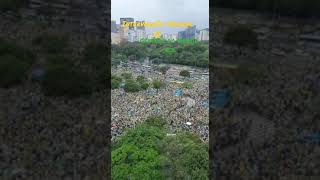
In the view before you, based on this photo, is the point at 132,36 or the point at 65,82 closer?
the point at 65,82

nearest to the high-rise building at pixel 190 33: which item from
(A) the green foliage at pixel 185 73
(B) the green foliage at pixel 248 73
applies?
(A) the green foliage at pixel 185 73

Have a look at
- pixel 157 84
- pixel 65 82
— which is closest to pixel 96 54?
pixel 65 82

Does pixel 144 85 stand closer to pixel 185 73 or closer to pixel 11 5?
pixel 185 73

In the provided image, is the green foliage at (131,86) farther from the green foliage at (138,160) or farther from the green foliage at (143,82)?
the green foliage at (138,160)

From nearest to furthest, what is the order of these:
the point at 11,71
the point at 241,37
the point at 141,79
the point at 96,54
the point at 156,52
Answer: the point at 11,71 → the point at 241,37 → the point at 96,54 → the point at 141,79 → the point at 156,52

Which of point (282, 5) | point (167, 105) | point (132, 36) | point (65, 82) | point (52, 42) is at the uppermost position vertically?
point (132, 36)

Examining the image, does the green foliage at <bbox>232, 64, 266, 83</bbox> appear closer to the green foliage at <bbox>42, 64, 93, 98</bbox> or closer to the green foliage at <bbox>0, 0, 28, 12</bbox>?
the green foliage at <bbox>42, 64, 93, 98</bbox>

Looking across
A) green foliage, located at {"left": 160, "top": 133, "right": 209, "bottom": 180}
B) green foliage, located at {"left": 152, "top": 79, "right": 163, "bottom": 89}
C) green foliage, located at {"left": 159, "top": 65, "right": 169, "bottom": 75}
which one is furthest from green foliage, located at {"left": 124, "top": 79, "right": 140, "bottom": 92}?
green foliage, located at {"left": 160, "top": 133, "right": 209, "bottom": 180}
